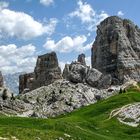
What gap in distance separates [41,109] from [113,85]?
2102 inches

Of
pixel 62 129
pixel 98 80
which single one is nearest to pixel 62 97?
pixel 98 80

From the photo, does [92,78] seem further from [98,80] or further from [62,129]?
[62,129]

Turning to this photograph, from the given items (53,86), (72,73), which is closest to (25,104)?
(53,86)

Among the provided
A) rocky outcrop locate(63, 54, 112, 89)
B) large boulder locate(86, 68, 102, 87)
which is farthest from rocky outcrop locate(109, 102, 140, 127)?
large boulder locate(86, 68, 102, 87)

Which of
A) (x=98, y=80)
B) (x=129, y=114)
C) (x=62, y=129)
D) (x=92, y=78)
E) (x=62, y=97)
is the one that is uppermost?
(x=92, y=78)

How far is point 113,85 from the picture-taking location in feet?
648

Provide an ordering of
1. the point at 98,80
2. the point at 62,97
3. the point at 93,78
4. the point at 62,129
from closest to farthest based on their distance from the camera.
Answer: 1. the point at 62,129
2. the point at 62,97
3. the point at 98,80
4. the point at 93,78

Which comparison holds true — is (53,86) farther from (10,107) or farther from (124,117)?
(124,117)

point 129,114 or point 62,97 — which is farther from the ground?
point 62,97

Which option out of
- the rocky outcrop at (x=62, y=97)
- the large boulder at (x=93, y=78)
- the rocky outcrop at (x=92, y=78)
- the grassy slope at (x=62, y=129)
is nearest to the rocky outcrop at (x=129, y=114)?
the grassy slope at (x=62, y=129)

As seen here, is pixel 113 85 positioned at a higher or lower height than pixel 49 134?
higher

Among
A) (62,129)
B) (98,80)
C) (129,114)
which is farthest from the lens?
(98,80)

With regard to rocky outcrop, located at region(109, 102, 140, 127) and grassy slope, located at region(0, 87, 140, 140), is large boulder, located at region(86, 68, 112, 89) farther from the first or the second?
rocky outcrop, located at region(109, 102, 140, 127)

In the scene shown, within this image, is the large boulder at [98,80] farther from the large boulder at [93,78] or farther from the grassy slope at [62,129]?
the grassy slope at [62,129]
